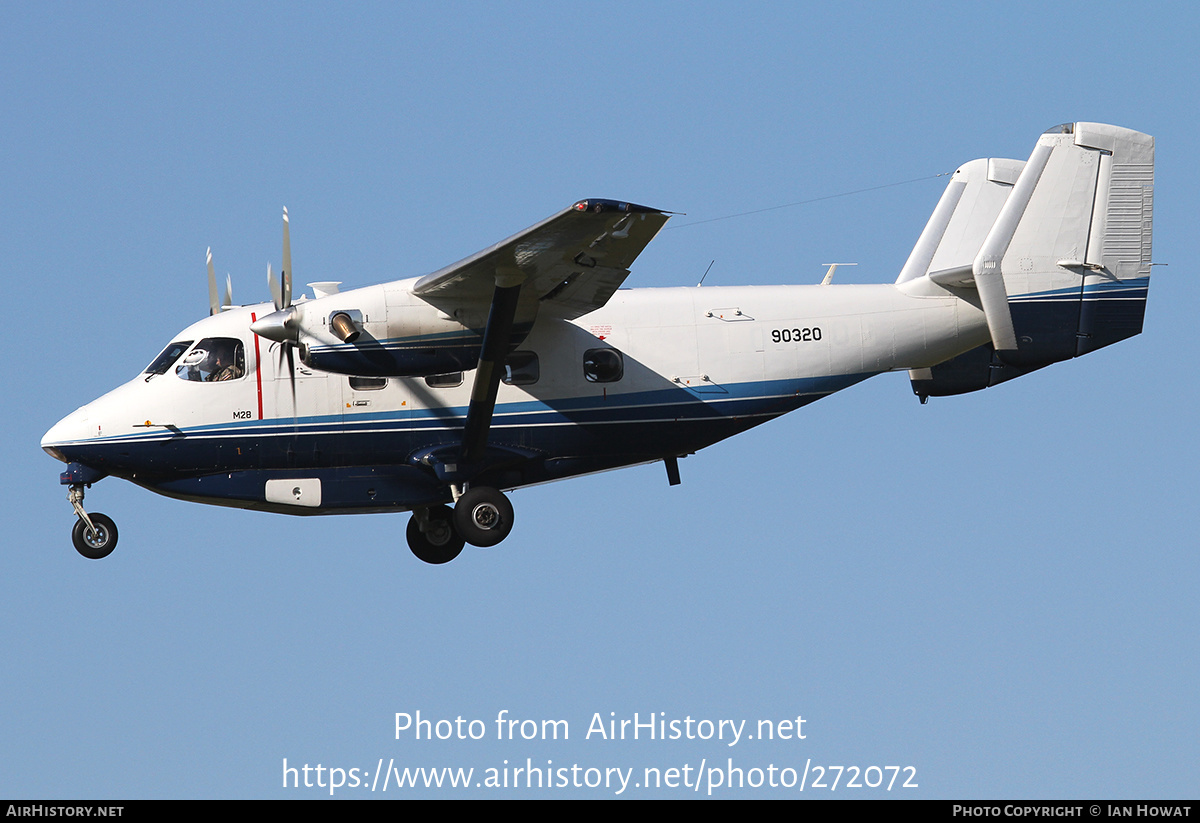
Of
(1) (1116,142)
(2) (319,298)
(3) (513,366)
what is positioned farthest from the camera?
(1) (1116,142)

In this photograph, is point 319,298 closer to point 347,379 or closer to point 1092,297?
point 347,379

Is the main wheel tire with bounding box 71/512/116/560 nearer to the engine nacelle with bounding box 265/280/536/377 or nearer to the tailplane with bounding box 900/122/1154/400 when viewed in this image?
the engine nacelle with bounding box 265/280/536/377

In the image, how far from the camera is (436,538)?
21.9 metres

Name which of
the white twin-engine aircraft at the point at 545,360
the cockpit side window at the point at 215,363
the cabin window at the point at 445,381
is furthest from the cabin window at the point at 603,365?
the cockpit side window at the point at 215,363

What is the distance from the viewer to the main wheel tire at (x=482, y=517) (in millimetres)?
20688

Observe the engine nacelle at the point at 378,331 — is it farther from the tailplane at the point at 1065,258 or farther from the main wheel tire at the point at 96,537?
the tailplane at the point at 1065,258

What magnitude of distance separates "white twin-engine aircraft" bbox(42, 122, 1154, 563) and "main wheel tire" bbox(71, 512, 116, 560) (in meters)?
0.02

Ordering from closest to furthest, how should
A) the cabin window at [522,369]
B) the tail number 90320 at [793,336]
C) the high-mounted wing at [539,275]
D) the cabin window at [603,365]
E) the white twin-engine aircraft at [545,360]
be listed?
1. the high-mounted wing at [539,275]
2. the white twin-engine aircraft at [545,360]
3. the cabin window at [522,369]
4. the cabin window at [603,365]
5. the tail number 90320 at [793,336]

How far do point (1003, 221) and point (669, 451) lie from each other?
5399mm

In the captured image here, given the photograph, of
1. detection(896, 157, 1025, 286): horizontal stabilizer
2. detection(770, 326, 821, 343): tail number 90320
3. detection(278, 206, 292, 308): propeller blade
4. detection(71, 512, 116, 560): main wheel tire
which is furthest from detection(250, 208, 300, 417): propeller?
detection(896, 157, 1025, 286): horizontal stabilizer

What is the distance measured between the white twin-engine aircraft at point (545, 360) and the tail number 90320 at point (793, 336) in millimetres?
29

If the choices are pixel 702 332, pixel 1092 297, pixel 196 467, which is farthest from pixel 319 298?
pixel 1092 297

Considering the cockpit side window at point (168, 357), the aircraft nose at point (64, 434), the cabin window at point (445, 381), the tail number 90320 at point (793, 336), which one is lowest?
the aircraft nose at point (64, 434)

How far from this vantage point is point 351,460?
68.4 ft
